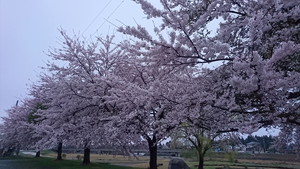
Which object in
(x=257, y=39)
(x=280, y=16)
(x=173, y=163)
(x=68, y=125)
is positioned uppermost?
(x=280, y=16)

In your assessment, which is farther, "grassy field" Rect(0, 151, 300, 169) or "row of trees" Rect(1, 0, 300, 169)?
"grassy field" Rect(0, 151, 300, 169)

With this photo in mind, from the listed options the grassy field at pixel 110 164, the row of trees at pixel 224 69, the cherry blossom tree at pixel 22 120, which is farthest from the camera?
the cherry blossom tree at pixel 22 120

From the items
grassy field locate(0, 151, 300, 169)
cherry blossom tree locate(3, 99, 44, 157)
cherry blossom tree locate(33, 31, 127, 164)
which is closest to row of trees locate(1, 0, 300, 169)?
cherry blossom tree locate(33, 31, 127, 164)

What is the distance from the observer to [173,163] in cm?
1658

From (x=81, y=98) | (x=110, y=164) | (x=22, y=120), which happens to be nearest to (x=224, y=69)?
(x=81, y=98)

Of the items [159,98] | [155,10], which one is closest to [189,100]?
[159,98]

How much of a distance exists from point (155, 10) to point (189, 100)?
2103 mm

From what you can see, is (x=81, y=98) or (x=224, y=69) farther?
(x=81, y=98)

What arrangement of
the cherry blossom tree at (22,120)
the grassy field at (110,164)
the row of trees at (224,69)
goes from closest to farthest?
the row of trees at (224,69), the grassy field at (110,164), the cherry blossom tree at (22,120)

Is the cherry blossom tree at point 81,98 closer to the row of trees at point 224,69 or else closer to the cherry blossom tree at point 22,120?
the row of trees at point 224,69

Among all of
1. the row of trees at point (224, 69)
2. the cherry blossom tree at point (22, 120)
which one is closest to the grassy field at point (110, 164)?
the cherry blossom tree at point (22, 120)

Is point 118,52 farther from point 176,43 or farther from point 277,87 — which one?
point 277,87

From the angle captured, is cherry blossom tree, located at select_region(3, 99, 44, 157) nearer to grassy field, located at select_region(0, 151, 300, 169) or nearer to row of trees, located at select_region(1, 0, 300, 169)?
grassy field, located at select_region(0, 151, 300, 169)

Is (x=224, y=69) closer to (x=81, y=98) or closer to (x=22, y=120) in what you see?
(x=81, y=98)
